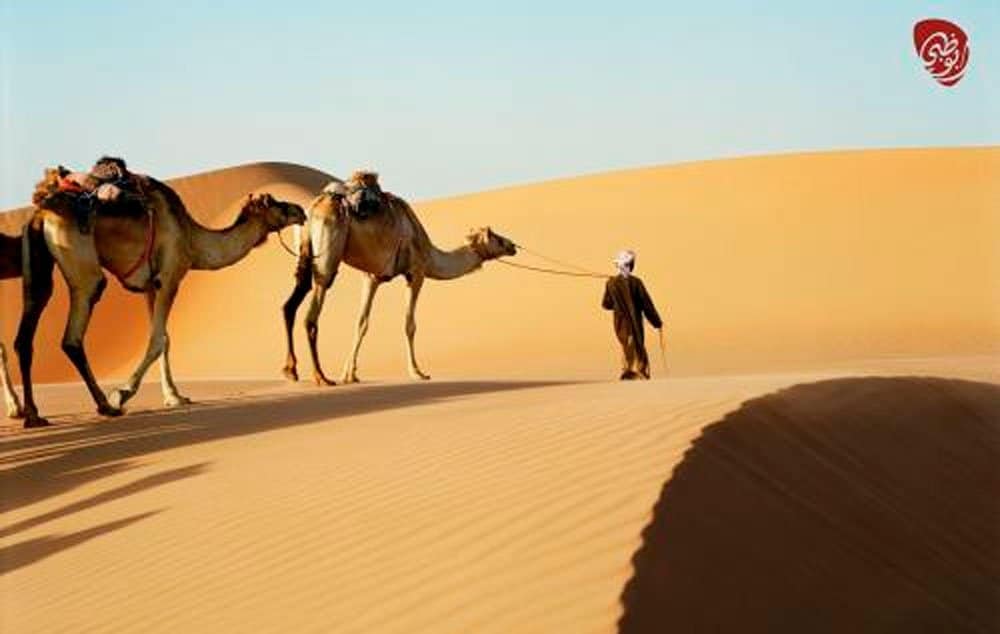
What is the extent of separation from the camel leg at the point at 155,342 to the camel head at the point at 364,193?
133 inches

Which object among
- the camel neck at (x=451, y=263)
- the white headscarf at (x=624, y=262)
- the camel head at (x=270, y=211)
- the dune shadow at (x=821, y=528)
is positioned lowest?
the dune shadow at (x=821, y=528)

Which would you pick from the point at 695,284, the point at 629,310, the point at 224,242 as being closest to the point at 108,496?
the point at 224,242

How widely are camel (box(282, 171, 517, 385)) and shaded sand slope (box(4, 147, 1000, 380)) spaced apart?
7076mm

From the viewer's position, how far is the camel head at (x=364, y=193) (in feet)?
55.5

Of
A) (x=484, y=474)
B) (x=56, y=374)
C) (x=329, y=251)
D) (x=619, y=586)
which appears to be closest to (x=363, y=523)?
(x=484, y=474)

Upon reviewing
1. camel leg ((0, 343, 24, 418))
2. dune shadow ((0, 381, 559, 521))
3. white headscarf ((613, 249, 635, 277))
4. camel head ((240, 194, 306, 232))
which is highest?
camel head ((240, 194, 306, 232))

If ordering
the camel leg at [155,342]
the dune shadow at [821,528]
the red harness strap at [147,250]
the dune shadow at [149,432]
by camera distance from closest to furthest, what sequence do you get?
the dune shadow at [821,528]
the dune shadow at [149,432]
the camel leg at [155,342]
the red harness strap at [147,250]

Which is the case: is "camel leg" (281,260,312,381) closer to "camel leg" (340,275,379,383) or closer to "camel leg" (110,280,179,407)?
"camel leg" (340,275,379,383)

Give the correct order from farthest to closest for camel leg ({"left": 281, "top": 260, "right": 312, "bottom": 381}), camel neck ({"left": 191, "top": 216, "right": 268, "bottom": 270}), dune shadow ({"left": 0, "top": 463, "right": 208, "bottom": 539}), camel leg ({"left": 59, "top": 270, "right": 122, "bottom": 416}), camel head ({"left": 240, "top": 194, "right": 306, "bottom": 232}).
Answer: camel leg ({"left": 281, "top": 260, "right": 312, "bottom": 381}), camel head ({"left": 240, "top": 194, "right": 306, "bottom": 232}), camel neck ({"left": 191, "top": 216, "right": 268, "bottom": 270}), camel leg ({"left": 59, "top": 270, "right": 122, "bottom": 416}), dune shadow ({"left": 0, "top": 463, "right": 208, "bottom": 539})

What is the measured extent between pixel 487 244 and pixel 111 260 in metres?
7.50

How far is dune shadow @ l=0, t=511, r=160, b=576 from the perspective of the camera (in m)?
8.02

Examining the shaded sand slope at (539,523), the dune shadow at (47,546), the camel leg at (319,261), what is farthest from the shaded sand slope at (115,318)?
the dune shadow at (47,546)

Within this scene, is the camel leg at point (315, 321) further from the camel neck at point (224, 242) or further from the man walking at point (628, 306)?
the man walking at point (628, 306)

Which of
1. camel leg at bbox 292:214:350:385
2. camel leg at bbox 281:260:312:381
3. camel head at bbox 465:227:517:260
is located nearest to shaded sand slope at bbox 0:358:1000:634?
camel leg at bbox 281:260:312:381
